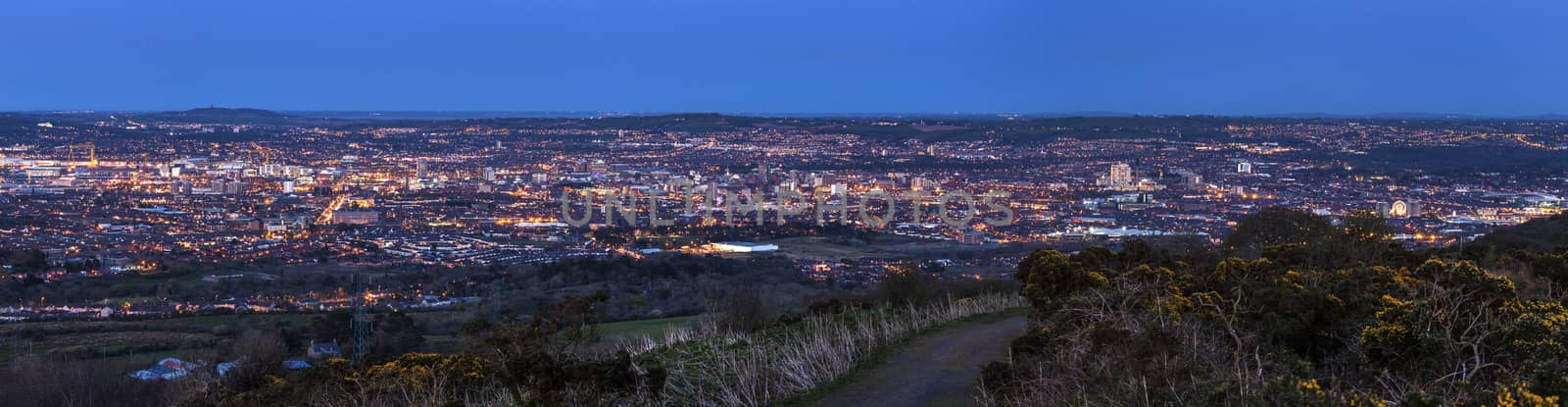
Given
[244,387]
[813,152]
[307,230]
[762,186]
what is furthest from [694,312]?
[813,152]

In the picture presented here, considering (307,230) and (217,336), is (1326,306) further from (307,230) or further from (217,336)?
(307,230)

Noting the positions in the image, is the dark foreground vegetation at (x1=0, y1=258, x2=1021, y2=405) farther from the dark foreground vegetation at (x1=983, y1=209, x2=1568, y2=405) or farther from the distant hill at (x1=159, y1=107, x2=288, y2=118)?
the distant hill at (x1=159, y1=107, x2=288, y2=118)

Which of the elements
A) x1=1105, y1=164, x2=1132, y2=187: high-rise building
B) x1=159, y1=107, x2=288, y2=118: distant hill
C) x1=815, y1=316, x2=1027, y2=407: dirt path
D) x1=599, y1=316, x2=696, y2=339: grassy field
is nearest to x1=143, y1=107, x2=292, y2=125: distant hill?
x1=159, y1=107, x2=288, y2=118: distant hill

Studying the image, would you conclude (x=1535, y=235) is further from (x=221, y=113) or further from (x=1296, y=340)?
(x=221, y=113)

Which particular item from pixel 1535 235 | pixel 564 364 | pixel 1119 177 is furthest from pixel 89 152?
pixel 564 364

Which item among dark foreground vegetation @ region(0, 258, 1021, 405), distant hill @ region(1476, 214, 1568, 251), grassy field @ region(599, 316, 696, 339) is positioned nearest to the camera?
dark foreground vegetation @ region(0, 258, 1021, 405)

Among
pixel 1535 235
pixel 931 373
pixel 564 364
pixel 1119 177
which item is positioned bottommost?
pixel 1119 177
